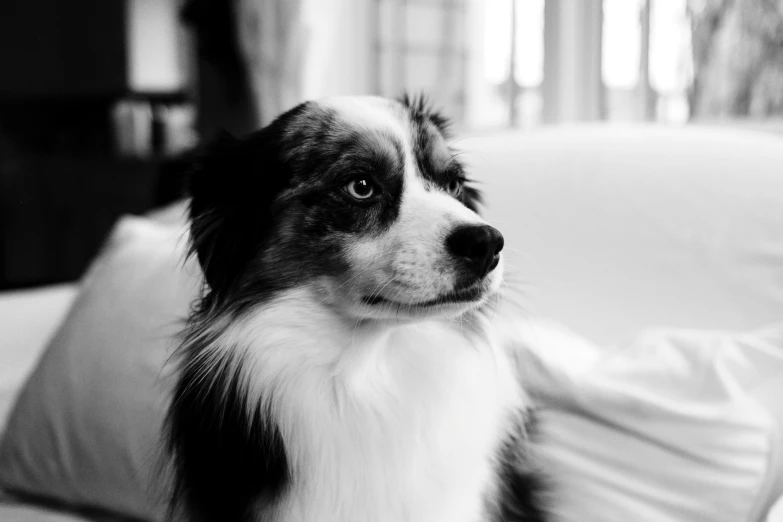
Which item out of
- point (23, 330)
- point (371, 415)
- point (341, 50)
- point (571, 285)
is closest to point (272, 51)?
point (341, 50)

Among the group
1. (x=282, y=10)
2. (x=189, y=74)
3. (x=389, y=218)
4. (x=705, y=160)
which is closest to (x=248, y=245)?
(x=389, y=218)

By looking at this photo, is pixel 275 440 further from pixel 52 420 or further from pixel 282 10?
pixel 282 10

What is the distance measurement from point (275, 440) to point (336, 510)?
0.14m

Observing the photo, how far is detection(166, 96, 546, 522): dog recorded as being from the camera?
3.83ft

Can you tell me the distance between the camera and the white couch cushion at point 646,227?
154 cm

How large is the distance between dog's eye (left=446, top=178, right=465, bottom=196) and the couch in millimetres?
213

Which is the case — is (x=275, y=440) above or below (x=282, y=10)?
below

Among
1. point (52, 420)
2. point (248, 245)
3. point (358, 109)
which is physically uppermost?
point (358, 109)

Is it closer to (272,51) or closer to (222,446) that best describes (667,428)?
(222,446)

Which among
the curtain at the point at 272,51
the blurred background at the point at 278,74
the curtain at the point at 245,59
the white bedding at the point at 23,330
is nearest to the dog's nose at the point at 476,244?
the white bedding at the point at 23,330

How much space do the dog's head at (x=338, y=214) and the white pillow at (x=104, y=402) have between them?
1.00 feet

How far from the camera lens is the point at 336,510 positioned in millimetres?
Answer: 1161

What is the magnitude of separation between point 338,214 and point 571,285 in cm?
72

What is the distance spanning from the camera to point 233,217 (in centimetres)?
122
